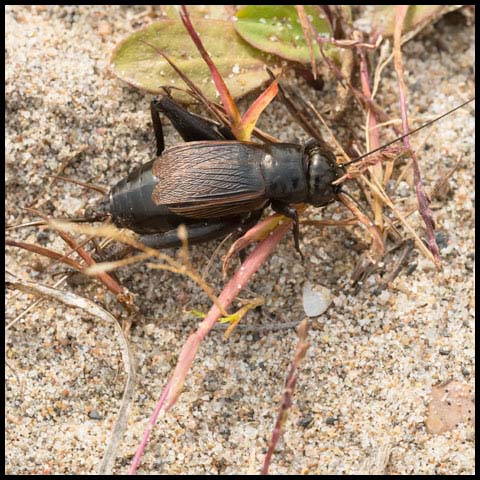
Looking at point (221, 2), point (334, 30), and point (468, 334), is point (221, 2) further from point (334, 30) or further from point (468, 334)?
point (468, 334)

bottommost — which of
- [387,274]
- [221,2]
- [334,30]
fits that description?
[387,274]

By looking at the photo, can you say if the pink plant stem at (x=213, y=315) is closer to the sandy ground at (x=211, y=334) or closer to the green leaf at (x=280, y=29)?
the sandy ground at (x=211, y=334)

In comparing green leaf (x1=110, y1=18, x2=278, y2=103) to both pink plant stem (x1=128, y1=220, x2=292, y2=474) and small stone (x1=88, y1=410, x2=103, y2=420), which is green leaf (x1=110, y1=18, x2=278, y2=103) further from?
small stone (x1=88, y1=410, x2=103, y2=420)

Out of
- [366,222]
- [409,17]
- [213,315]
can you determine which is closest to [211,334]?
[213,315]

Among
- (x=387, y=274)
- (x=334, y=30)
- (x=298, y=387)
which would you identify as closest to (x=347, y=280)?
(x=387, y=274)

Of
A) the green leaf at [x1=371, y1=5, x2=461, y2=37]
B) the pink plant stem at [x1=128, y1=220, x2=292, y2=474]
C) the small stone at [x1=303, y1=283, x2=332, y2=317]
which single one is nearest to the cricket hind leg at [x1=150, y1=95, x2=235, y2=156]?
the pink plant stem at [x1=128, y1=220, x2=292, y2=474]

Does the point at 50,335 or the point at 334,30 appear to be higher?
the point at 334,30
